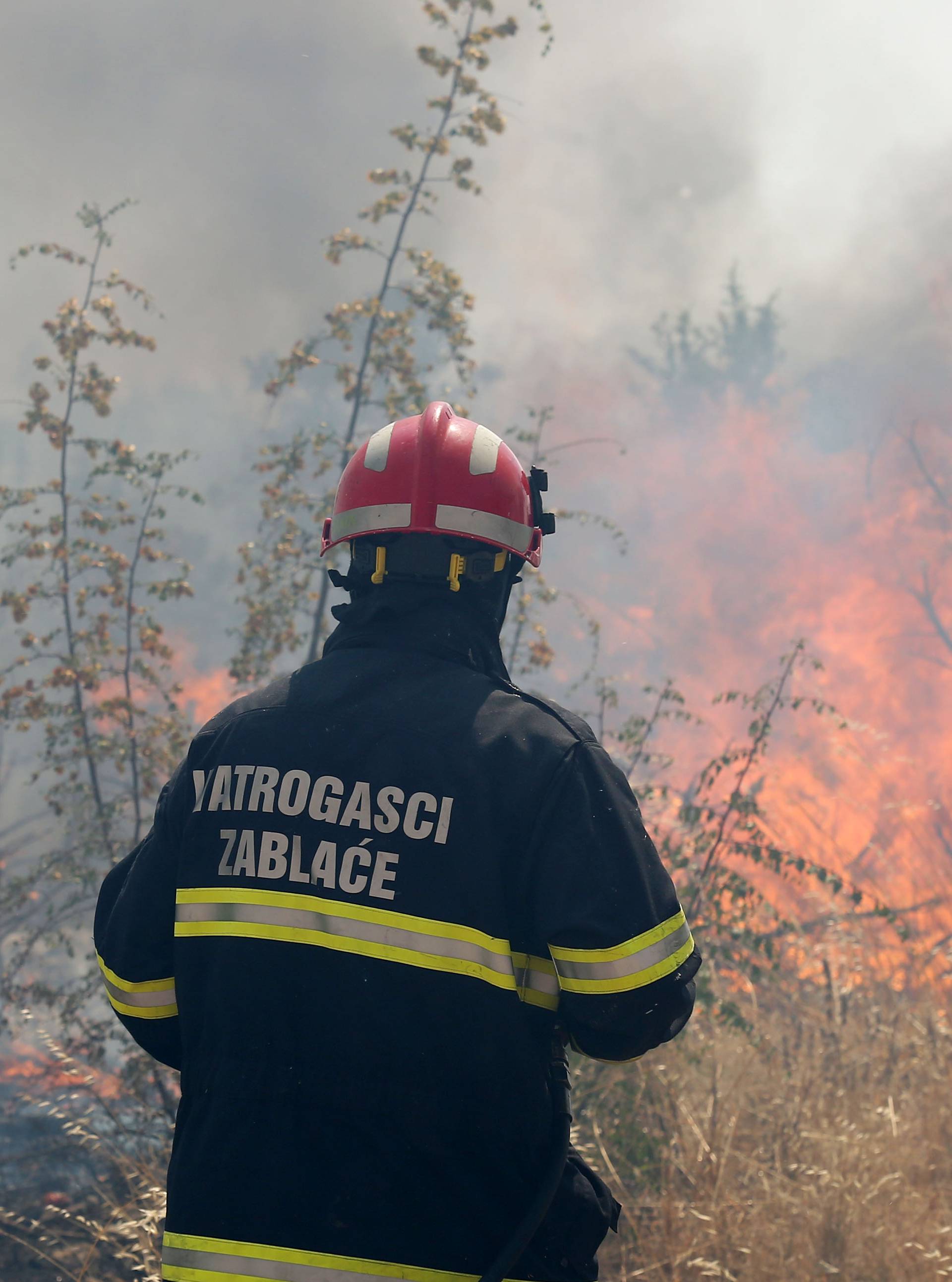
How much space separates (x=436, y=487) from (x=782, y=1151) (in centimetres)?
334

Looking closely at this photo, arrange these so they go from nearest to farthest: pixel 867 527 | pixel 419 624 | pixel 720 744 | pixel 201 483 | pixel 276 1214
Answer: pixel 276 1214 < pixel 419 624 < pixel 720 744 < pixel 201 483 < pixel 867 527

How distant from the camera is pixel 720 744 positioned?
1695cm

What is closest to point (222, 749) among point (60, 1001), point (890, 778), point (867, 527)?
point (60, 1001)

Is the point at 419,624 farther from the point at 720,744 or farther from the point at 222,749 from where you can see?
the point at 720,744

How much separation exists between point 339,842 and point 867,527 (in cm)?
2112

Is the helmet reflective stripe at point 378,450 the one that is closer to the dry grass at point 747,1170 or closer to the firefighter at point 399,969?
the firefighter at point 399,969

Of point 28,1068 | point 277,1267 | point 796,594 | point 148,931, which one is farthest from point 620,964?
point 796,594

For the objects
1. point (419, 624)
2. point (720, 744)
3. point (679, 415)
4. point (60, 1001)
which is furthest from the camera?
point (679, 415)

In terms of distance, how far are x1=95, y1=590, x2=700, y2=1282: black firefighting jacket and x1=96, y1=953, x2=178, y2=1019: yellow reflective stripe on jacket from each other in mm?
154

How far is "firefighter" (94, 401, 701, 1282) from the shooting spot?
134 cm

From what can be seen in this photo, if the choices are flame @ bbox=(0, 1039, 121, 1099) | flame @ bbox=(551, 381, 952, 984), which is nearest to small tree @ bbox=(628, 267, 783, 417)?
flame @ bbox=(551, 381, 952, 984)

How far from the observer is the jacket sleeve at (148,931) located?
163 centimetres

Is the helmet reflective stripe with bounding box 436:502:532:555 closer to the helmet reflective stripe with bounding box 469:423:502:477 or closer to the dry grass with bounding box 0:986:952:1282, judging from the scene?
the helmet reflective stripe with bounding box 469:423:502:477

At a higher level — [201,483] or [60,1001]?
[201,483]
